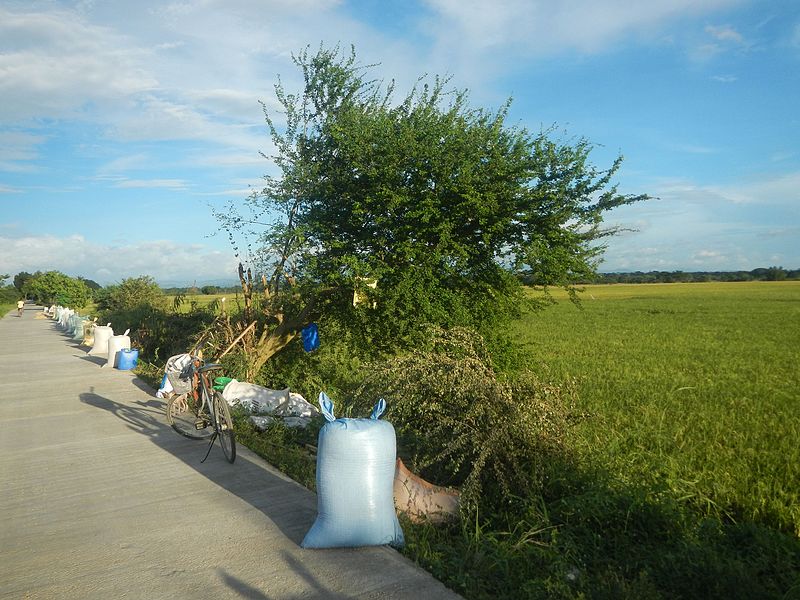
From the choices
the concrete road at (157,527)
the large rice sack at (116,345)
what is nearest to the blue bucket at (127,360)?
the large rice sack at (116,345)

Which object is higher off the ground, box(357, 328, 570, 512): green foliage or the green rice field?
box(357, 328, 570, 512): green foliage

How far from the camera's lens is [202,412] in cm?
790

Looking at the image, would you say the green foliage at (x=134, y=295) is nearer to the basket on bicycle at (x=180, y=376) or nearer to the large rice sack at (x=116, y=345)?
the large rice sack at (x=116, y=345)

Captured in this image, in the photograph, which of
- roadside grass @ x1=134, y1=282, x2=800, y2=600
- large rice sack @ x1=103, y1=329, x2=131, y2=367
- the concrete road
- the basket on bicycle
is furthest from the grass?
large rice sack @ x1=103, y1=329, x2=131, y2=367

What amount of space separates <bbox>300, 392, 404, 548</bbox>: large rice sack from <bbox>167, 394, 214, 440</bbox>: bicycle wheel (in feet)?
11.5

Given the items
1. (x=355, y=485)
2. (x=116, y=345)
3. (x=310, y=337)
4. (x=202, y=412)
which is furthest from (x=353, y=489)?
(x=116, y=345)

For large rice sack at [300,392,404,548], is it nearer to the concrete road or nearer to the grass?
the concrete road

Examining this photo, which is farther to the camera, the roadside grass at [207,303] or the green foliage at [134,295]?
the green foliage at [134,295]

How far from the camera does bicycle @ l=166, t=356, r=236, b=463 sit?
6988mm

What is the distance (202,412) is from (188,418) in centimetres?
166

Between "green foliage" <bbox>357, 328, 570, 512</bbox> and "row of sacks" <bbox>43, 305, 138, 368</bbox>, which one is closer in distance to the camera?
"green foliage" <bbox>357, 328, 570, 512</bbox>

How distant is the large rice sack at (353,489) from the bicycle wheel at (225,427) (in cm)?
247

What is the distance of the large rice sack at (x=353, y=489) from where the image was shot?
4.50 meters

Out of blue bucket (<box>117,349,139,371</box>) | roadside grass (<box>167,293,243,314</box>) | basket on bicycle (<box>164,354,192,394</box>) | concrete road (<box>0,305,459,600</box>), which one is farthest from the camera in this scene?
blue bucket (<box>117,349,139,371</box>)
